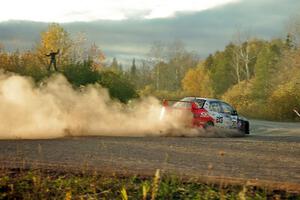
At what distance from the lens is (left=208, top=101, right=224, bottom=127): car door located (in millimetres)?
24297

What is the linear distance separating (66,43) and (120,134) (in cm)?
5345

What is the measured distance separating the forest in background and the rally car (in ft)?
25.7

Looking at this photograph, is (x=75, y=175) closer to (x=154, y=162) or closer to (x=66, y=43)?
(x=154, y=162)

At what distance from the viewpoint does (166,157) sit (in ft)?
47.2

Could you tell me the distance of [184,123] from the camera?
23.9 m

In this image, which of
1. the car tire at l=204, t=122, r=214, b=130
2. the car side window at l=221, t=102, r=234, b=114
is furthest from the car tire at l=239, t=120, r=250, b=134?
the car tire at l=204, t=122, r=214, b=130

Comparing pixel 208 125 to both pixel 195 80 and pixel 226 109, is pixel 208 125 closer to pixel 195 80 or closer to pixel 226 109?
pixel 226 109

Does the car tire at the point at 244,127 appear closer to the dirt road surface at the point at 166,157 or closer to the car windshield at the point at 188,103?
the car windshield at the point at 188,103

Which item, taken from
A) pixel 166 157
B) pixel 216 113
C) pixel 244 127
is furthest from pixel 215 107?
pixel 166 157

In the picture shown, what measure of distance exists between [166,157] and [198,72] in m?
98.1

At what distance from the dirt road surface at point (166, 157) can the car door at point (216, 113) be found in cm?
496

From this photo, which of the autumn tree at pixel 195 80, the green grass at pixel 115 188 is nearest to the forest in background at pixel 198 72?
the autumn tree at pixel 195 80

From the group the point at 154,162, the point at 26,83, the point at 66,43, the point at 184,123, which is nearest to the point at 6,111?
the point at 26,83

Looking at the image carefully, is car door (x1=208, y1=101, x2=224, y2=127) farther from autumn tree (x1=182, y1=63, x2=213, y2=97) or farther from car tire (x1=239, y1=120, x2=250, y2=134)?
autumn tree (x1=182, y1=63, x2=213, y2=97)
